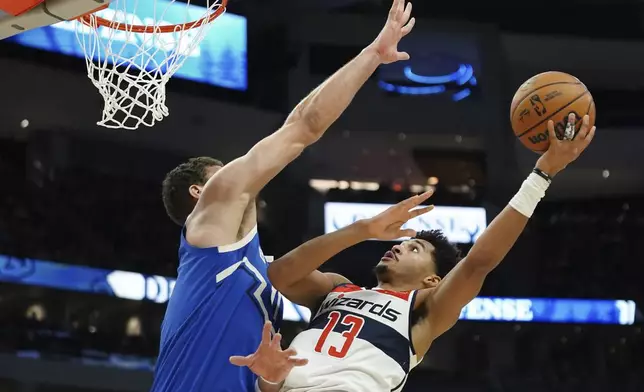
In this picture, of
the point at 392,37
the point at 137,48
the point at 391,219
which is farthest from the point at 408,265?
the point at 137,48

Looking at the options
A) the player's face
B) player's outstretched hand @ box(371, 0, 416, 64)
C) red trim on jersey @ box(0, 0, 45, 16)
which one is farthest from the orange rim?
the player's face

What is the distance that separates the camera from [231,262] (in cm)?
280

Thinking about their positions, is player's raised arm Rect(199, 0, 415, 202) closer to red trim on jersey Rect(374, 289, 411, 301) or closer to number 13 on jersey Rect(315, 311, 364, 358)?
number 13 on jersey Rect(315, 311, 364, 358)

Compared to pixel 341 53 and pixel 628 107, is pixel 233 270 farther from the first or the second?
pixel 628 107

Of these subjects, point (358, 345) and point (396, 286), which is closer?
point (358, 345)

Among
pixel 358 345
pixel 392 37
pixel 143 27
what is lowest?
pixel 358 345

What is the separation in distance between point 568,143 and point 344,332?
1071 mm

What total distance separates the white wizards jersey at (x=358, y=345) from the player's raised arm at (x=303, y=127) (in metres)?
0.66

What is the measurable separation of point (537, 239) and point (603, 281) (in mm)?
951

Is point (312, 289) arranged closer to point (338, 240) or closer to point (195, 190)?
point (338, 240)

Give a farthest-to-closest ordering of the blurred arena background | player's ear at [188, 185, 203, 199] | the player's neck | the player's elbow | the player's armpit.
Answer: the blurred arena background
the player's neck
the player's armpit
player's ear at [188, 185, 203, 199]
the player's elbow

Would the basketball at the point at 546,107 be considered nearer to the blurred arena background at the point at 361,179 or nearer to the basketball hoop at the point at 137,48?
the basketball hoop at the point at 137,48

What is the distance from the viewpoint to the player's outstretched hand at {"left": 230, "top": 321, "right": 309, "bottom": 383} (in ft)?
8.12

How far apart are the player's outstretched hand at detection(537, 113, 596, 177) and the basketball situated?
0.09 ft
